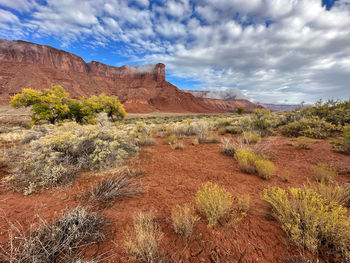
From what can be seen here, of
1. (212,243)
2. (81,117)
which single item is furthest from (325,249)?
(81,117)

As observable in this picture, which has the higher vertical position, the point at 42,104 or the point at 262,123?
the point at 42,104

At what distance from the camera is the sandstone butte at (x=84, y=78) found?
190 ft

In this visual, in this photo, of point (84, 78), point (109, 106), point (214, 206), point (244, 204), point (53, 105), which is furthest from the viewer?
point (84, 78)

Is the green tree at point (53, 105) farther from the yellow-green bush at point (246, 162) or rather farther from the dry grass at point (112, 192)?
the yellow-green bush at point (246, 162)

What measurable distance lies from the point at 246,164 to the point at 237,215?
7.04ft

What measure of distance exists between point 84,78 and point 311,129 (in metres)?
97.6

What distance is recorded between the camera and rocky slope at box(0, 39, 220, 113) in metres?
57.9

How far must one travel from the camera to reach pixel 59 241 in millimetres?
1807

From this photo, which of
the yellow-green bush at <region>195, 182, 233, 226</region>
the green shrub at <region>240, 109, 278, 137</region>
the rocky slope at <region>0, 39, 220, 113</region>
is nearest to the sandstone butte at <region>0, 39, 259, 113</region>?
the rocky slope at <region>0, 39, 220, 113</region>

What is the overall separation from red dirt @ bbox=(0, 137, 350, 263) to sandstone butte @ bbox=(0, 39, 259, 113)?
67.0 metres

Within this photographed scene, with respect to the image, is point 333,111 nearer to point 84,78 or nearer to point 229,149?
point 229,149

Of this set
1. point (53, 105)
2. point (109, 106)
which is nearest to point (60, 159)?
point (53, 105)

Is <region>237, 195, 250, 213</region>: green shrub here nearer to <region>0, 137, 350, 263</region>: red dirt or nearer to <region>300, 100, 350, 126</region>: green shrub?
<region>0, 137, 350, 263</region>: red dirt

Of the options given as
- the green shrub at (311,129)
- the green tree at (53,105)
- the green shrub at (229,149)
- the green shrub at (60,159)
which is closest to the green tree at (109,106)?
the green tree at (53,105)
